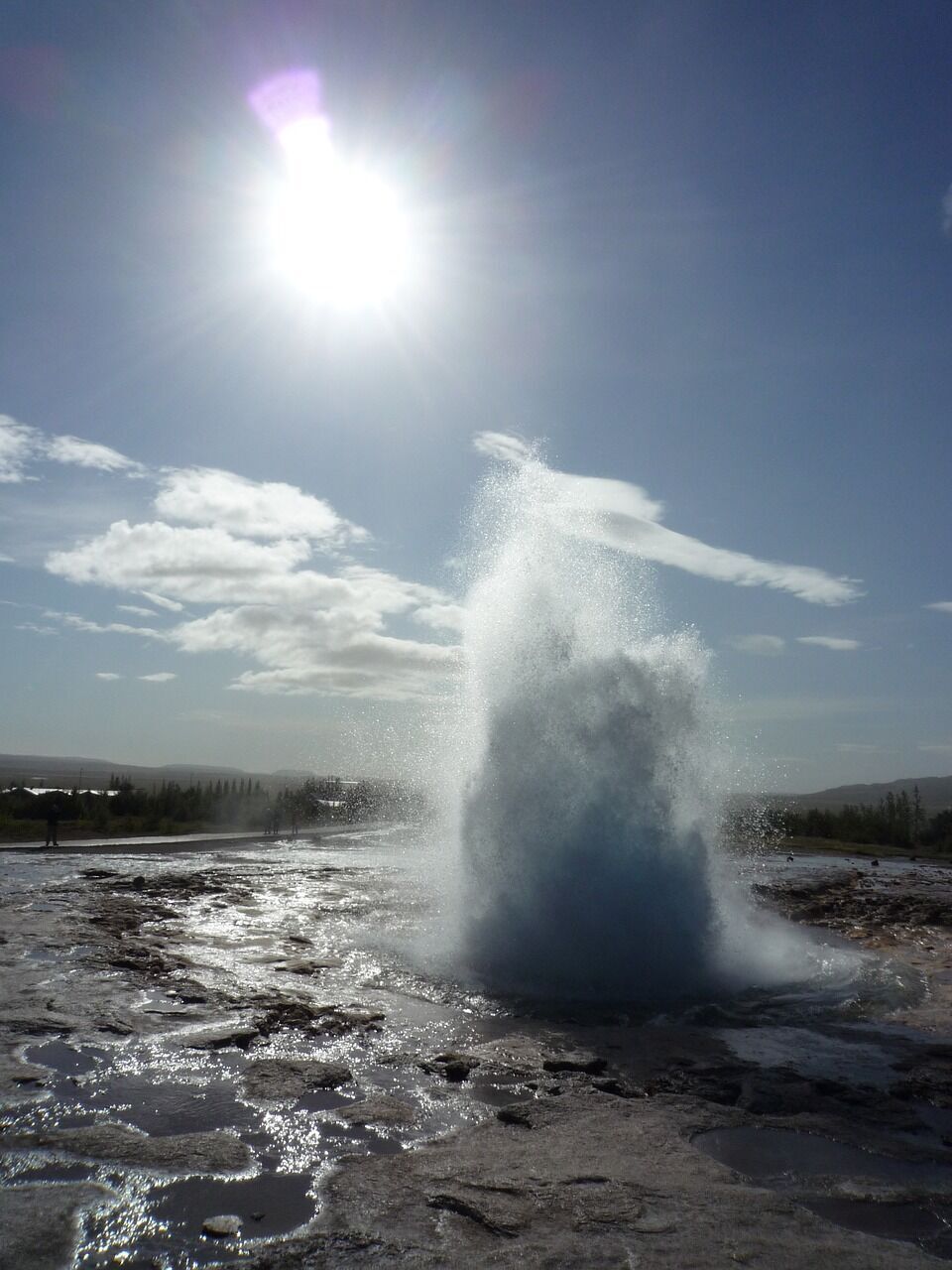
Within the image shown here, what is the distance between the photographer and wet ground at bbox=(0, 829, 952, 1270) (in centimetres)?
479

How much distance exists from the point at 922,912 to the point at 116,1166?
1790 cm

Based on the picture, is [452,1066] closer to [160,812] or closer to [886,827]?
[160,812]

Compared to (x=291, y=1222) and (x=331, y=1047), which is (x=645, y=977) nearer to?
(x=331, y=1047)

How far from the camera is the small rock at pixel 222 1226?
4387 millimetres

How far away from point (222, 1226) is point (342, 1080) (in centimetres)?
247

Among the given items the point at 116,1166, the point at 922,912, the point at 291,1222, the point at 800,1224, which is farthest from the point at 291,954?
the point at 922,912

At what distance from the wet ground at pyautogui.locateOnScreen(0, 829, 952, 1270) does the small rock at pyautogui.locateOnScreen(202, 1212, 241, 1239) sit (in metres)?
0.02

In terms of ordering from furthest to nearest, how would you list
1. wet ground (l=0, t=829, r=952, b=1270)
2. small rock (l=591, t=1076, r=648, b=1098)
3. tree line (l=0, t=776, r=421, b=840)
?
tree line (l=0, t=776, r=421, b=840)
small rock (l=591, t=1076, r=648, b=1098)
wet ground (l=0, t=829, r=952, b=1270)

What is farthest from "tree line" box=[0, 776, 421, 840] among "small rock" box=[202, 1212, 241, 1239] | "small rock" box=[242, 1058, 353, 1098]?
"small rock" box=[202, 1212, 241, 1239]

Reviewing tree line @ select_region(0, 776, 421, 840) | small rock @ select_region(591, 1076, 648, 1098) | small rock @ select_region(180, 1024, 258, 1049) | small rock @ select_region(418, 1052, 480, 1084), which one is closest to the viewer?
small rock @ select_region(591, 1076, 648, 1098)

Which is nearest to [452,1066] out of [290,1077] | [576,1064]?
[576,1064]

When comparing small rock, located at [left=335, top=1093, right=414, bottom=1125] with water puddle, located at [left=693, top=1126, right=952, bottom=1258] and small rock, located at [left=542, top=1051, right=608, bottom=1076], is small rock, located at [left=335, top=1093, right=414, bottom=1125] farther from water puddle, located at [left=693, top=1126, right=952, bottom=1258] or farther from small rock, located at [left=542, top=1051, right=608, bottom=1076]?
water puddle, located at [left=693, top=1126, right=952, bottom=1258]

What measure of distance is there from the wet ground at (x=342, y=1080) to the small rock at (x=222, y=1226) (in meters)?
0.02

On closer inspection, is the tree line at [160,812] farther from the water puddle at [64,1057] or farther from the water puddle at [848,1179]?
the water puddle at [848,1179]
